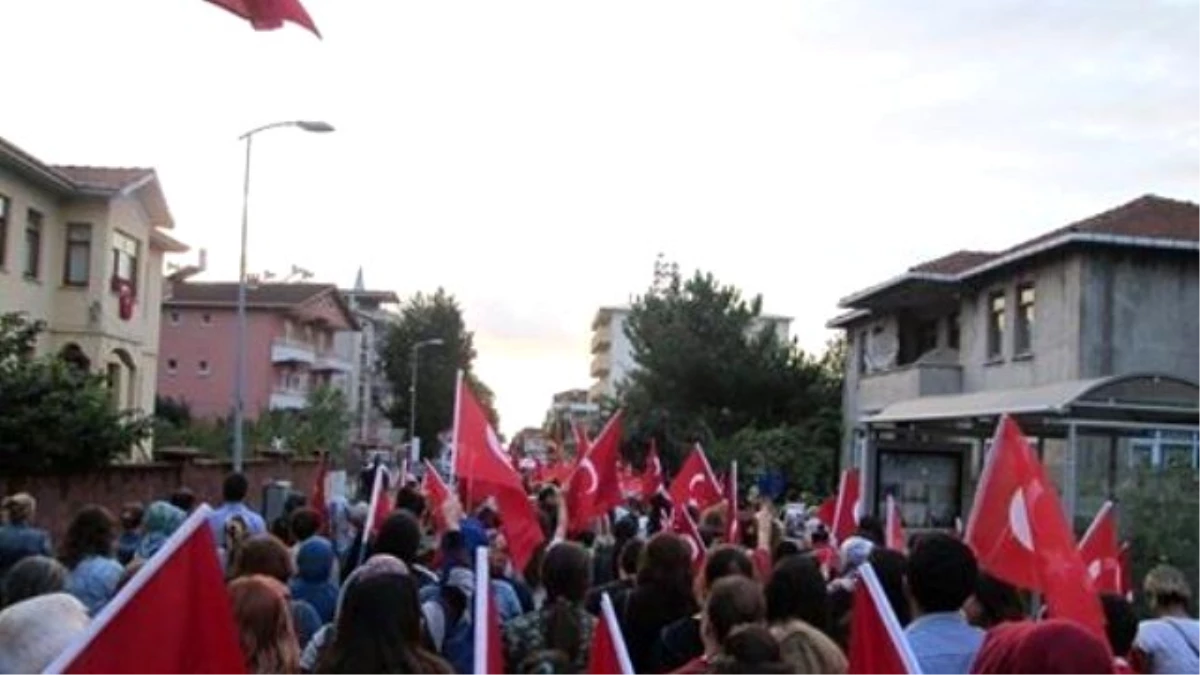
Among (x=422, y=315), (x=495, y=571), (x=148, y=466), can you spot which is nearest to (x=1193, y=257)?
(x=148, y=466)

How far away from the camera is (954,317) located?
143 feet

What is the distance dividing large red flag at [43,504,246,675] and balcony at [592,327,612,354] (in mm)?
166651

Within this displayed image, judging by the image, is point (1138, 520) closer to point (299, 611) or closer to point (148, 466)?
point (299, 611)

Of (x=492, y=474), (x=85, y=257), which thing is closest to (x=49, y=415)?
(x=85, y=257)

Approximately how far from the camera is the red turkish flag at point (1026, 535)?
714cm

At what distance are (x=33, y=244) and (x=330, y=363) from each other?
57.7m

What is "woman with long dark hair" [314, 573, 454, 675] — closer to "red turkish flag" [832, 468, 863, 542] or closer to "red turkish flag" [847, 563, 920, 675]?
"red turkish flag" [847, 563, 920, 675]

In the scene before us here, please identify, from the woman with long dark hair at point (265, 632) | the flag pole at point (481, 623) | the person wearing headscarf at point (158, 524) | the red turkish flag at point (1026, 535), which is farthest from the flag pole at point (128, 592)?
the person wearing headscarf at point (158, 524)

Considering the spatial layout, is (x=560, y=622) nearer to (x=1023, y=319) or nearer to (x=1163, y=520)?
(x=1163, y=520)

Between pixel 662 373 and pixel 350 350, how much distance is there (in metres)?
58.9

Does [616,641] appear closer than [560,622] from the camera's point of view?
Yes

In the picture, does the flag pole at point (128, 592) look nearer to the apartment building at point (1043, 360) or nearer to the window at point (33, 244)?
the apartment building at point (1043, 360)

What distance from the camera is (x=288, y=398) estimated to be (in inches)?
3551

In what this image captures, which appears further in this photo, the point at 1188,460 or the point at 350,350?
the point at 350,350
